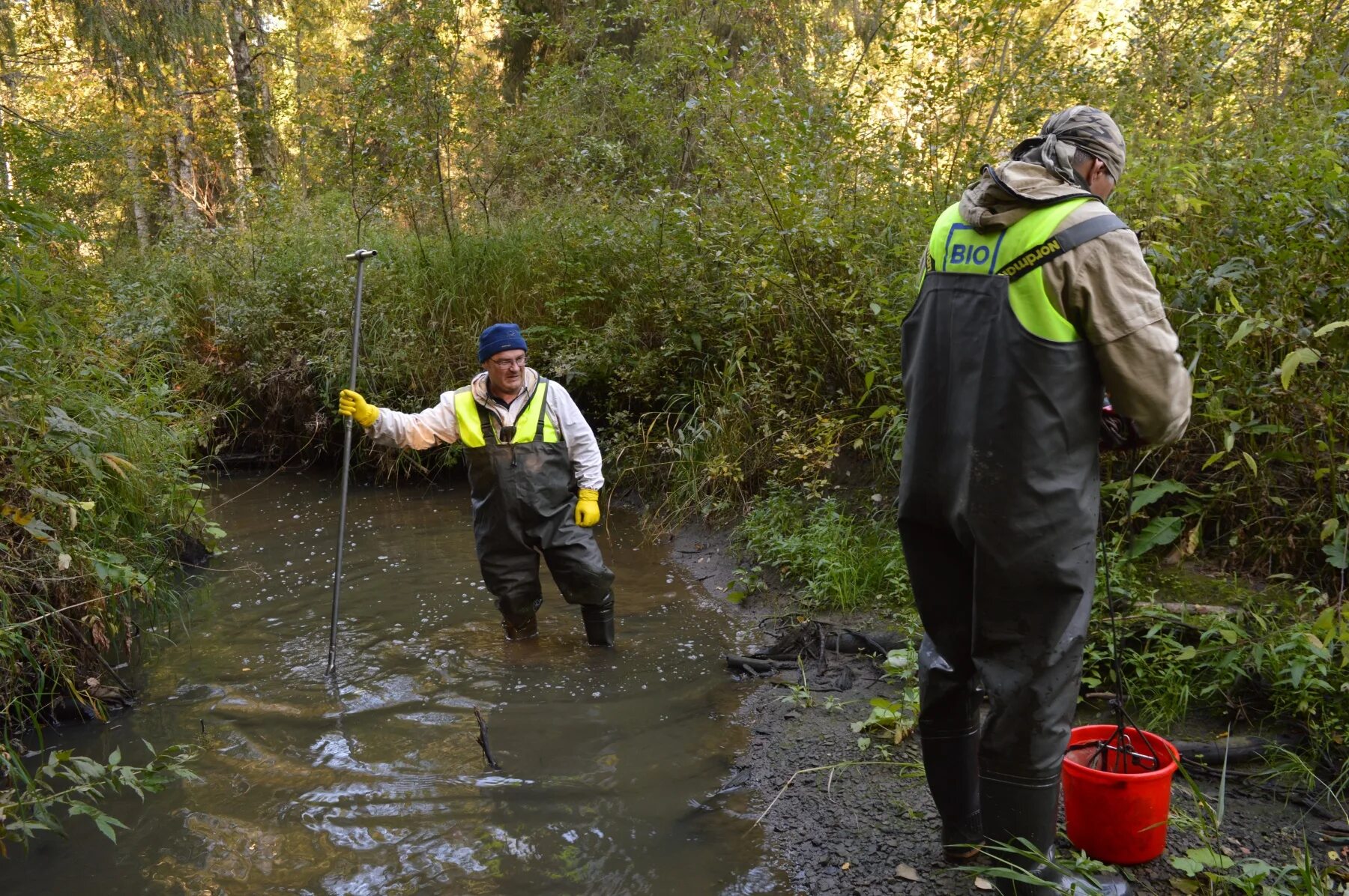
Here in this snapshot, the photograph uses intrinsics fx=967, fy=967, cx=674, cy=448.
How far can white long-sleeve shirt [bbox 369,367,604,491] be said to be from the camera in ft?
17.7

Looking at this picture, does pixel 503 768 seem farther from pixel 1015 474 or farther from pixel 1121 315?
pixel 1121 315

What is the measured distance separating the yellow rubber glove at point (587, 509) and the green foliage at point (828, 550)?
1391mm

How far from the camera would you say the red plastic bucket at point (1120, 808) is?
2.90 m

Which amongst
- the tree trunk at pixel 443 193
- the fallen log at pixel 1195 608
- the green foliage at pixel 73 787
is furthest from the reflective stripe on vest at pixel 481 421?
the tree trunk at pixel 443 193

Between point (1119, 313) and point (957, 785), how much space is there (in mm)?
1579

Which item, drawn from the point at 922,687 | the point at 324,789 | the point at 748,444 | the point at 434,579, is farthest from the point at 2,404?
the point at 748,444

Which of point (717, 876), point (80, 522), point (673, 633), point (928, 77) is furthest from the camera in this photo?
point (928, 77)

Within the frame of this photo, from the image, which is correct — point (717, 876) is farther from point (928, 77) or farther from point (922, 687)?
point (928, 77)

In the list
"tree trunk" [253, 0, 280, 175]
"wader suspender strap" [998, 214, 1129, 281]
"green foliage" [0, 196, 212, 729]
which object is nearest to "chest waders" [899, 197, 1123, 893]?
"wader suspender strap" [998, 214, 1129, 281]

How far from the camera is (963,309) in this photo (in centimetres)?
280

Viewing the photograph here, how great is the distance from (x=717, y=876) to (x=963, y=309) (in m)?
2.12

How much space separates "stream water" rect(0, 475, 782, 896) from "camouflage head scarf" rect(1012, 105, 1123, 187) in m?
2.51

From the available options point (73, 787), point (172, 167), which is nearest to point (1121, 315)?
point (73, 787)

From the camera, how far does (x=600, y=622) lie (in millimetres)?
5637
